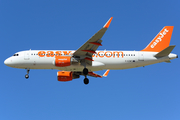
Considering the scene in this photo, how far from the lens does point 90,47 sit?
37000mm

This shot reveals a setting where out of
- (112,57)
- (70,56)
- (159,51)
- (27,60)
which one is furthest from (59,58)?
(159,51)

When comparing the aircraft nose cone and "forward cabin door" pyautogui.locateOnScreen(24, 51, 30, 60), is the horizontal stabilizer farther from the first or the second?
the aircraft nose cone

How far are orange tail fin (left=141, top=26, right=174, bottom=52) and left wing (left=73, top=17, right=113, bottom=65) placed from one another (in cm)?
969

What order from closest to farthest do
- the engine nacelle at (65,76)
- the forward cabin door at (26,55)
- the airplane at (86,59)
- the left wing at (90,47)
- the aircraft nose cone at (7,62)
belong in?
the left wing at (90,47) < the airplane at (86,59) < the forward cabin door at (26,55) < the aircraft nose cone at (7,62) < the engine nacelle at (65,76)

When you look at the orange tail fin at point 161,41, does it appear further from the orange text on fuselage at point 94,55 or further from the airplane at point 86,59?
the orange text on fuselage at point 94,55

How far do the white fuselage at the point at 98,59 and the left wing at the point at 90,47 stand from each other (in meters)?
1.30

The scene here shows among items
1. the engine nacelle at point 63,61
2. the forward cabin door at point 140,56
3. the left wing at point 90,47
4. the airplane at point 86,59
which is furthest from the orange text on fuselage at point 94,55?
the forward cabin door at point 140,56

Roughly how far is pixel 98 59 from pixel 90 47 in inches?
130

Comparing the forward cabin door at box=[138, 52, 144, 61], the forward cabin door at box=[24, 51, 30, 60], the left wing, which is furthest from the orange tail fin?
the forward cabin door at box=[24, 51, 30, 60]

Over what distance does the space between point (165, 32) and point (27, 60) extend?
22.4m

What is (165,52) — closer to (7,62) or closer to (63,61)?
(63,61)

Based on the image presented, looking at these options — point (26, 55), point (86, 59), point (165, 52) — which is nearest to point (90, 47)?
point (86, 59)

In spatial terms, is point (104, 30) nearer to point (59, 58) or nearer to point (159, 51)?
point (59, 58)

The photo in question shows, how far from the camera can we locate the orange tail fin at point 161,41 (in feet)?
138
